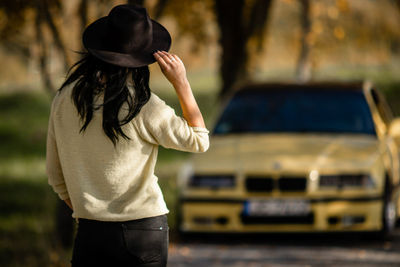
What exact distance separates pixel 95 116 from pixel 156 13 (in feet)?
20.6

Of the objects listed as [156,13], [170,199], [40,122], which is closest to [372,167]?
[156,13]

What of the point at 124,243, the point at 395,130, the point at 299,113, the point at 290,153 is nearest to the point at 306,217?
the point at 290,153

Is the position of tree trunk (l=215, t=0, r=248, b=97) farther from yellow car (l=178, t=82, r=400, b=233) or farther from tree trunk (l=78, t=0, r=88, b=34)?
tree trunk (l=78, t=0, r=88, b=34)

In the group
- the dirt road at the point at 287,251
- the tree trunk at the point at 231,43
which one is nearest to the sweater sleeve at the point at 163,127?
the dirt road at the point at 287,251

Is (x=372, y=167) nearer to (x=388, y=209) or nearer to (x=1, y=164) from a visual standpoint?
(x=388, y=209)

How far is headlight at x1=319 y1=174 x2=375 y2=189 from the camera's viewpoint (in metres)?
8.16

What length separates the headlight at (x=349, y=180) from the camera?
816 cm

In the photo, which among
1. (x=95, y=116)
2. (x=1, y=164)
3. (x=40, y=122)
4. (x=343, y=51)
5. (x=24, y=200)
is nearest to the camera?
(x=95, y=116)

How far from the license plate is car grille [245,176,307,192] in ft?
0.39

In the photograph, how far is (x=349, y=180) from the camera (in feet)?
26.9

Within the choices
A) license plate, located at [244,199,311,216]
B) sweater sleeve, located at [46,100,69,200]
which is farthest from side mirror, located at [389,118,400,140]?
sweater sleeve, located at [46,100,69,200]

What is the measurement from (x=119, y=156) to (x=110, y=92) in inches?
9.3

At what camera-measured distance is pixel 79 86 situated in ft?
10.7

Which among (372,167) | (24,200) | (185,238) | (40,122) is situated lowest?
(40,122)
